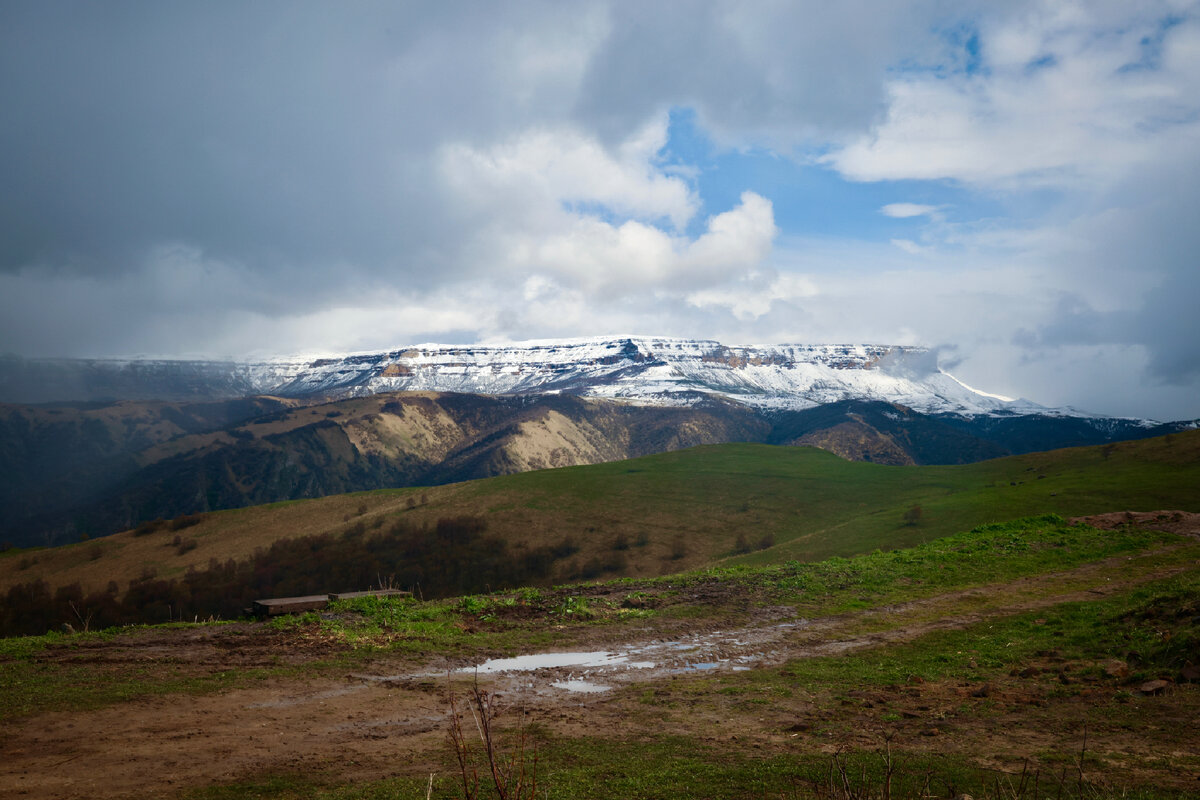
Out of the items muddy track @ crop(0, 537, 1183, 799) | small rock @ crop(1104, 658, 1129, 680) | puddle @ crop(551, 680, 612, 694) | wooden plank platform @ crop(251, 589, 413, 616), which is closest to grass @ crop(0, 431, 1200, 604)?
muddy track @ crop(0, 537, 1183, 799)

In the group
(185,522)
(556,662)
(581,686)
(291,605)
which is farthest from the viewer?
(185,522)

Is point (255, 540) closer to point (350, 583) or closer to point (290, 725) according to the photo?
point (350, 583)

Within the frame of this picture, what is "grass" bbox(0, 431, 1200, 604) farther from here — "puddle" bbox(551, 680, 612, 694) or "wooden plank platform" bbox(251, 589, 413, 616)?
"puddle" bbox(551, 680, 612, 694)

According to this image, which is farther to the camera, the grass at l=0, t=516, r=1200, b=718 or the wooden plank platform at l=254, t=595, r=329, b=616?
the wooden plank platform at l=254, t=595, r=329, b=616

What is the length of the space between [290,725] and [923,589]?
2217cm

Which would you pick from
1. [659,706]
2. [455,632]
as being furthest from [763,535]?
[659,706]

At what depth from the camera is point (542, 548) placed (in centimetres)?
7244

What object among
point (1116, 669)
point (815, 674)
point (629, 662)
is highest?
point (1116, 669)

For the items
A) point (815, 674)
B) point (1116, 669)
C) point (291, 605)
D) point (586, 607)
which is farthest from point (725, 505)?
point (1116, 669)

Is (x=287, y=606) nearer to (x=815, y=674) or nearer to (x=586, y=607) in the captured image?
(x=586, y=607)

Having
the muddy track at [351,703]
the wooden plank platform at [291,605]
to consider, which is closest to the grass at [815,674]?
the muddy track at [351,703]

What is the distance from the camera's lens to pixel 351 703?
15.1 m

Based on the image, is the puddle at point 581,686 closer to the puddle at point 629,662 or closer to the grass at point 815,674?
the puddle at point 629,662

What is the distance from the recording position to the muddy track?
443 inches
